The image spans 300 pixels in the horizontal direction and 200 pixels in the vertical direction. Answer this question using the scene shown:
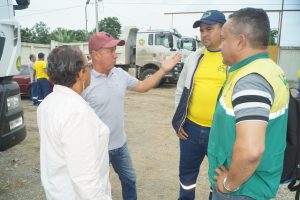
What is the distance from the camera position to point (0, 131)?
3.47 metres

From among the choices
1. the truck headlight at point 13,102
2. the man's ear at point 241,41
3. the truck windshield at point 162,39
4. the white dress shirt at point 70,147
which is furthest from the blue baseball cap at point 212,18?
the truck windshield at point 162,39

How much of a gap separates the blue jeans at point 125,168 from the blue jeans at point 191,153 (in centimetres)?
51

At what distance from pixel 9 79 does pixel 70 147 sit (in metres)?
2.71

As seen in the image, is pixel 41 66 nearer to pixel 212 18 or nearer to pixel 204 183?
pixel 204 183

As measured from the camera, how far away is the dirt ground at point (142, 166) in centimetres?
380

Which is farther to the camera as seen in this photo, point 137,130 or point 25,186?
point 137,130

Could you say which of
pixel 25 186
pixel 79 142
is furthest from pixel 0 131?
pixel 79 142

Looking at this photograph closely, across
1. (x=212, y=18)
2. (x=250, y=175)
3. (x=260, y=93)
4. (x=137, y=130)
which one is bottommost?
(x=137, y=130)

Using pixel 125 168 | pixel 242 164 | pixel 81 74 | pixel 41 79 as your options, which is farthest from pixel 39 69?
pixel 242 164

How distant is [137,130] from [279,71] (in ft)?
17.9

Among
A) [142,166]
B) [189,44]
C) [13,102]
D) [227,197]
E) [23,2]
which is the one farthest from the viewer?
[189,44]

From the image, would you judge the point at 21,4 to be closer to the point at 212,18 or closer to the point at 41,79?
the point at 212,18

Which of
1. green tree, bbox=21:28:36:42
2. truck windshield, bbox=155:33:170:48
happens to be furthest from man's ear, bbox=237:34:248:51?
green tree, bbox=21:28:36:42

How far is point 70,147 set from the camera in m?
1.57
